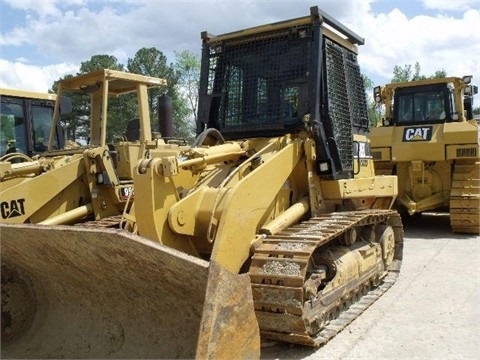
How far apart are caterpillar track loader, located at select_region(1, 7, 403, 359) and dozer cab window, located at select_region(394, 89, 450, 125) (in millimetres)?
4592

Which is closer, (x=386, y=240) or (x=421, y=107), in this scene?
(x=386, y=240)

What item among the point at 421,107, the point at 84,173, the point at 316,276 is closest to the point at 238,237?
the point at 316,276

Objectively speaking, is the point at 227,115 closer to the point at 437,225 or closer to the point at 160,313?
the point at 160,313

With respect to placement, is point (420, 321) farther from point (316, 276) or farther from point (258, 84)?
point (258, 84)

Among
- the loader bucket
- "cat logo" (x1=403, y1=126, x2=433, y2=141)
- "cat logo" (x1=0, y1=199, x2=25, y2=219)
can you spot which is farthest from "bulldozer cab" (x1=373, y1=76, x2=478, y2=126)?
the loader bucket

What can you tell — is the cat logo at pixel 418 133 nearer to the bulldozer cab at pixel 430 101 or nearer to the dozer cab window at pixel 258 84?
the bulldozer cab at pixel 430 101

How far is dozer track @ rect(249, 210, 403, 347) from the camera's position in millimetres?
3602

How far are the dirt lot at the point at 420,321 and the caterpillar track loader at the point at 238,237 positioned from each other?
0.15m

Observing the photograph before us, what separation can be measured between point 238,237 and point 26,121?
5.48 m

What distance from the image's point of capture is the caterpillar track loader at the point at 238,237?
303 centimetres

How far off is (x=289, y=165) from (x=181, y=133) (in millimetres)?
35964

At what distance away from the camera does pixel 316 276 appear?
4059 mm

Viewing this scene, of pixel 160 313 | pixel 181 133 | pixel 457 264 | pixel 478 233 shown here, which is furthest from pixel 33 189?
pixel 181 133

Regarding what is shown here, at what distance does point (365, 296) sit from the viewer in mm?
5203
